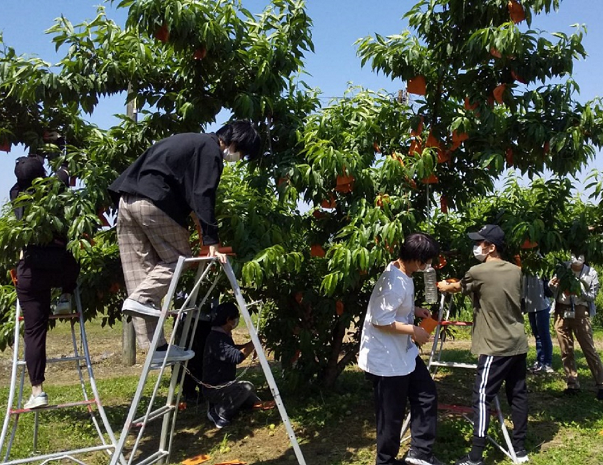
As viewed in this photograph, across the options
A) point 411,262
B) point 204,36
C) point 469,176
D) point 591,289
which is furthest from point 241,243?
point 591,289

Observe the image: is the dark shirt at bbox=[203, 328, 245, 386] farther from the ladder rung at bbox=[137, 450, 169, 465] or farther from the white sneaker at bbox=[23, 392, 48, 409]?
the ladder rung at bbox=[137, 450, 169, 465]

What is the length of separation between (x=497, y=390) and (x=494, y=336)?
0.37 metres

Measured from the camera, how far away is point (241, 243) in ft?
14.1

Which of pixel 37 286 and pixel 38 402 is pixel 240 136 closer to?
pixel 37 286

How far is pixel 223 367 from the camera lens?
564 centimetres

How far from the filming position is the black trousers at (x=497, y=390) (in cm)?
433

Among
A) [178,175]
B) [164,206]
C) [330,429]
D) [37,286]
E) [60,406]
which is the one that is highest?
[178,175]

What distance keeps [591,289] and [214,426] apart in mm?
4186

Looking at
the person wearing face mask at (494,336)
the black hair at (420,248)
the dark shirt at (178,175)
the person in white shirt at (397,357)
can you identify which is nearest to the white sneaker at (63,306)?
the dark shirt at (178,175)

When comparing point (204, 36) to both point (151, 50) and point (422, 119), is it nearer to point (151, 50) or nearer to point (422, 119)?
point (151, 50)

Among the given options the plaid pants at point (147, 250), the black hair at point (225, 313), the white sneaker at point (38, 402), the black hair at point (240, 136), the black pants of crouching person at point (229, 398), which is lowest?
the black pants of crouching person at point (229, 398)

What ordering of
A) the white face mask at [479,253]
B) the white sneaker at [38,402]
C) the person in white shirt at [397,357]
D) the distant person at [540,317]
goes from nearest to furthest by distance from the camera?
the person in white shirt at [397,357] < the white sneaker at [38,402] < the white face mask at [479,253] < the distant person at [540,317]

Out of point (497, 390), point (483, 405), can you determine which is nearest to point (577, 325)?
point (497, 390)

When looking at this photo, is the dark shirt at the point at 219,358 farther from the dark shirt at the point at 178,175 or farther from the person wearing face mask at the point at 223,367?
the dark shirt at the point at 178,175
